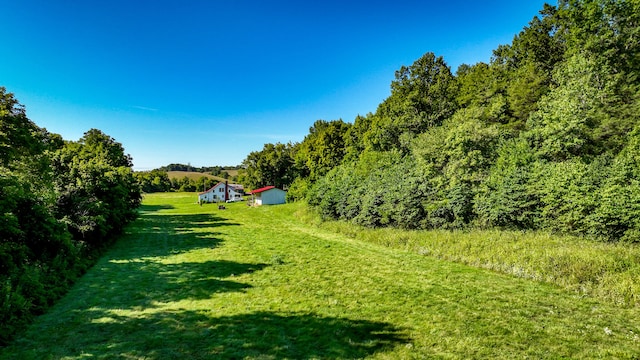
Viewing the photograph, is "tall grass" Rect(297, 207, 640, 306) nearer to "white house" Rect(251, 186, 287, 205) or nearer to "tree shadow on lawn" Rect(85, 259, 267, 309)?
"tree shadow on lawn" Rect(85, 259, 267, 309)

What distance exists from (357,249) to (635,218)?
526 inches

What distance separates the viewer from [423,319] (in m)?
8.40

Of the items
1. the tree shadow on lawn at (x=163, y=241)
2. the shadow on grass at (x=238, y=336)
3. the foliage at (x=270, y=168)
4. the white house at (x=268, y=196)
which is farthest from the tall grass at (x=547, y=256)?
the foliage at (x=270, y=168)

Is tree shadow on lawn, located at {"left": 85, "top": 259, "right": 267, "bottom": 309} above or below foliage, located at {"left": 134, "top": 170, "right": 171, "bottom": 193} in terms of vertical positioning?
below

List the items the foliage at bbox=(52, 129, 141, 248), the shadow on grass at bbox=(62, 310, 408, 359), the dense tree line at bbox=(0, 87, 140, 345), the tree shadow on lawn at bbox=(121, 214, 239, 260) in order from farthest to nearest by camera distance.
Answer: the tree shadow on lawn at bbox=(121, 214, 239, 260) < the foliage at bbox=(52, 129, 141, 248) < the dense tree line at bbox=(0, 87, 140, 345) < the shadow on grass at bbox=(62, 310, 408, 359)

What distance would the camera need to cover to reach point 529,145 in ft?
64.0

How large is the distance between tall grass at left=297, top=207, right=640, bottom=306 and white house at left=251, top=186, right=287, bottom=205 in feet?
134

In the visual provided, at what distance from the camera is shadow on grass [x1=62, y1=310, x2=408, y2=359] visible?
6547mm

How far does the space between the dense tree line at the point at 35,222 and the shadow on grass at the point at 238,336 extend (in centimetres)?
250

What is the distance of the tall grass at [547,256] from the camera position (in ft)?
33.5

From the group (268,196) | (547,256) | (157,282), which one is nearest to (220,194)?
(268,196)

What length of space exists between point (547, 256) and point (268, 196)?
49.7 m

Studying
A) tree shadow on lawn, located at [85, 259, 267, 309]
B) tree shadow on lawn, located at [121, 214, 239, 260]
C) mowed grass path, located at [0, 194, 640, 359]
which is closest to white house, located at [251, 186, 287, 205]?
tree shadow on lawn, located at [121, 214, 239, 260]

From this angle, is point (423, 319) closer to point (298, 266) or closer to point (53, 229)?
point (298, 266)
